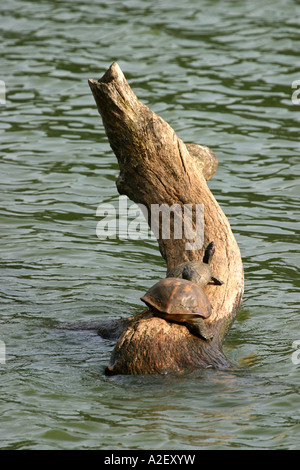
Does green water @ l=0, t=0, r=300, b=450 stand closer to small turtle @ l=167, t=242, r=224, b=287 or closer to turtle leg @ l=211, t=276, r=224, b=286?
turtle leg @ l=211, t=276, r=224, b=286

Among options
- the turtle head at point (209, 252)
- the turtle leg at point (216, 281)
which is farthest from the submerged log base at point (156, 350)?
the turtle head at point (209, 252)

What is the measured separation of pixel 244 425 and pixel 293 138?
7.07 m

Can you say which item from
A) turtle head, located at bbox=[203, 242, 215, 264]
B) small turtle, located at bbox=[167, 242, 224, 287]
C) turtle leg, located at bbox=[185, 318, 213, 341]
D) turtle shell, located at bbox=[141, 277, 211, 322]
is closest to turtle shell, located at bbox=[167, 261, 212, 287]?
small turtle, located at bbox=[167, 242, 224, 287]

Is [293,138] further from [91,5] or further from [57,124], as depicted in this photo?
[91,5]

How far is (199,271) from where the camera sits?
618cm

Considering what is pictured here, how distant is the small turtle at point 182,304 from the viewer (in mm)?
5688

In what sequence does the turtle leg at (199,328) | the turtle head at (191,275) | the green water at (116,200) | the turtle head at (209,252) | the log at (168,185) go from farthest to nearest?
the turtle head at (209,252) < the log at (168,185) < the turtle head at (191,275) < the turtle leg at (199,328) < the green water at (116,200)

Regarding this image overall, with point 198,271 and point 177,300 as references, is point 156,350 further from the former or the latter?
point 198,271

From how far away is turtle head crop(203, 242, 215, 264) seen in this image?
643 cm

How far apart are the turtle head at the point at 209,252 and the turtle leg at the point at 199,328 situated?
28.0 inches

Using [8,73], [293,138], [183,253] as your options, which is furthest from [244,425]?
[8,73]

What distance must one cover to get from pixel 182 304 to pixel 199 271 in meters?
0.56

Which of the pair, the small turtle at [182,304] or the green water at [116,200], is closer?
the green water at [116,200]

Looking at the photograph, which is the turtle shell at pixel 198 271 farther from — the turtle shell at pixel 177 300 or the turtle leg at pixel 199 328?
the turtle leg at pixel 199 328
